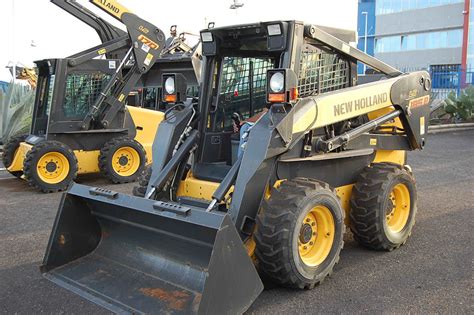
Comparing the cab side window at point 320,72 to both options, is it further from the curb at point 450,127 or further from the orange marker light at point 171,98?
the curb at point 450,127

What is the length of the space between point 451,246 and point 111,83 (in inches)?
236

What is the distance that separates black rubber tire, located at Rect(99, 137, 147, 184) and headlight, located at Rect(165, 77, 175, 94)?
376 cm

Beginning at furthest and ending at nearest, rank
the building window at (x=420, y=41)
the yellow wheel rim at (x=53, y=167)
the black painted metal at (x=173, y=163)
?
the building window at (x=420, y=41)
the yellow wheel rim at (x=53, y=167)
the black painted metal at (x=173, y=163)

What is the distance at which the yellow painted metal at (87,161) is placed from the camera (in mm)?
8602

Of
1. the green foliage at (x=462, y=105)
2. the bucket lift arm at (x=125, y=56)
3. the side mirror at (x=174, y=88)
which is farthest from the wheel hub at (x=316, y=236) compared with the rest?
the green foliage at (x=462, y=105)

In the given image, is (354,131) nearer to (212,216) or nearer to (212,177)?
(212,177)

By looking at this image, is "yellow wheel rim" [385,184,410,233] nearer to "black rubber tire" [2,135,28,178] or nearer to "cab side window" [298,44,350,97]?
"cab side window" [298,44,350,97]

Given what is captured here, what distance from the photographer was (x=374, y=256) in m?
4.80

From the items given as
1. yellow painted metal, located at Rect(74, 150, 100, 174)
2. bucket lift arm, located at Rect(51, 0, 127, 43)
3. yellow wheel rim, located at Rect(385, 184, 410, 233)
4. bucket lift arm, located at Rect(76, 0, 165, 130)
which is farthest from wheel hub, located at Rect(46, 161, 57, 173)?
yellow wheel rim, located at Rect(385, 184, 410, 233)

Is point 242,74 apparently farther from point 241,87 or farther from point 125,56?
point 125,56

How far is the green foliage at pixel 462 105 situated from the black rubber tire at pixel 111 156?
42.5ft

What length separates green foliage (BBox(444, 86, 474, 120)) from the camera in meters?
17.4

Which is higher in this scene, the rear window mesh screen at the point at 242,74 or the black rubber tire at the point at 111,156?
the rear window mesh screen at the point at 242,74

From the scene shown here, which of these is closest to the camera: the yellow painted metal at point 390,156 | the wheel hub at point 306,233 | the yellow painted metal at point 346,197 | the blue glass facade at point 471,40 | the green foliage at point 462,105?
the wheel hub at point 306,233
